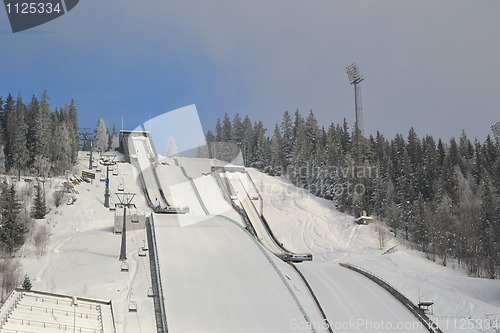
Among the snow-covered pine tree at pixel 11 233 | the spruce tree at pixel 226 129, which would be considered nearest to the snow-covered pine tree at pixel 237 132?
the spruce tree at pixel 226 129

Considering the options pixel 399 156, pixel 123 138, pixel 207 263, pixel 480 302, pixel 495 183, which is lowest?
pixel 480 302

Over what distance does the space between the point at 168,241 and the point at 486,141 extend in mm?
62744

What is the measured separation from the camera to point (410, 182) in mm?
62688

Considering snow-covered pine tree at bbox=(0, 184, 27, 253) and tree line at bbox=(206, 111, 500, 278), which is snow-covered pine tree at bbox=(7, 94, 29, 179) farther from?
tree line at bbox=(206, 111, 500, 278)

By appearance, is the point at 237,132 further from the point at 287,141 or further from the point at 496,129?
the point at 496,129

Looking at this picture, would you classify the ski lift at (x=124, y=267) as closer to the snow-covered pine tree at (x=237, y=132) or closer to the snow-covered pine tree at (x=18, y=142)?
the snow-covered pine tree at (x=18, y=142)

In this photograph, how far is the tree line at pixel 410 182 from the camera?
47719mm

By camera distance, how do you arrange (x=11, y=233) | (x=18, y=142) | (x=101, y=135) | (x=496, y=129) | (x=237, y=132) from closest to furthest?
(x=11, y=233) → (x=18, y=142) → (x=496, y=129) → (x=237, y=132) → (x=101, y=135)

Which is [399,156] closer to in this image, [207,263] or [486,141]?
[486,141]

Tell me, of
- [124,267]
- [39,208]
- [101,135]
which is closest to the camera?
[124,267]

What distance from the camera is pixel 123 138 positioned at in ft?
276

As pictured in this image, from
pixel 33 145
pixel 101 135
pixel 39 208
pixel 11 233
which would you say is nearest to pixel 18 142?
pixel 33 145

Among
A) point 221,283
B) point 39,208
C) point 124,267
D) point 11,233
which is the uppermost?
point 39,208

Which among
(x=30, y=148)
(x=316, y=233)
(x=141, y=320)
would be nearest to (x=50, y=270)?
(x=141, y=320)
